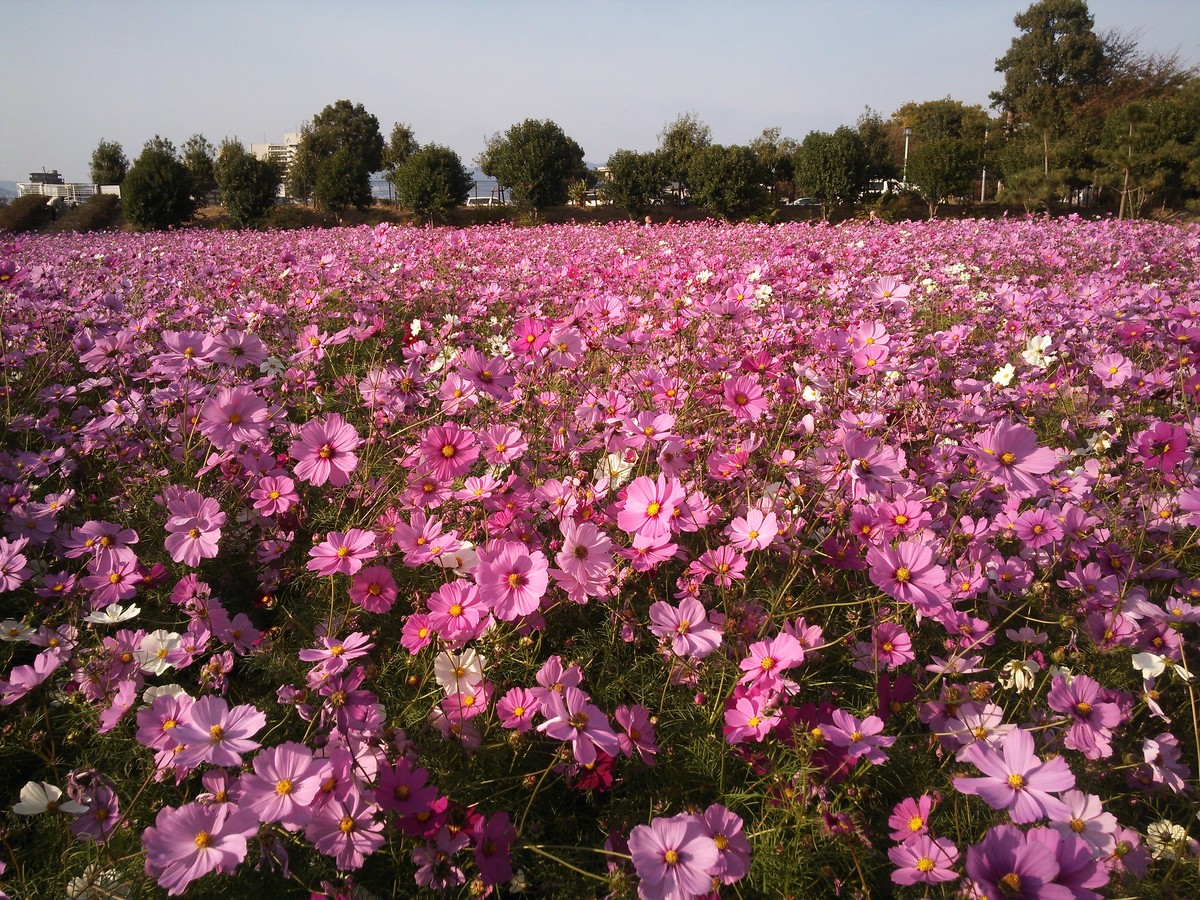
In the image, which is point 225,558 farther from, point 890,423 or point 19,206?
point 19,206

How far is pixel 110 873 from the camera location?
1.02 meters

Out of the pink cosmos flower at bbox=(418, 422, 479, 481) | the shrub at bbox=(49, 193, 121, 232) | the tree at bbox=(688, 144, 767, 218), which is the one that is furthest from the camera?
the tree at bbox=(688, 144, 767, 218)

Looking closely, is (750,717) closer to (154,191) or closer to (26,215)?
(154,191)

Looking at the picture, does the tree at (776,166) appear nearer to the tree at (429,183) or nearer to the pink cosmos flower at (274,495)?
the tree at (429,183)

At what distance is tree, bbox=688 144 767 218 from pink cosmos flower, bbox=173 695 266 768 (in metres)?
24.9

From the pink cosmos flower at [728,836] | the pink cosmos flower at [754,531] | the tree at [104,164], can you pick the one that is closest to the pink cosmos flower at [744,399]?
the pink cosmos flower at [754,531]

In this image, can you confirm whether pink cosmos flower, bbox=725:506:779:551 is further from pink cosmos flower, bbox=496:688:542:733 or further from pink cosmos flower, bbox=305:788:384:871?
pink cosmos flower, bbox=305:788:384:871

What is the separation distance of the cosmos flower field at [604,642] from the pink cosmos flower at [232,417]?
0.01 m

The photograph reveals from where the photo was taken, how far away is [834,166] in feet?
79.9

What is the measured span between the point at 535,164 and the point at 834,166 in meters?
11.6

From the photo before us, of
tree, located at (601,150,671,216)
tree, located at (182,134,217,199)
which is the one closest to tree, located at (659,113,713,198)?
tree, located at (601,150,671,216)

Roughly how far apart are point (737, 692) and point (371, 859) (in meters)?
0.69

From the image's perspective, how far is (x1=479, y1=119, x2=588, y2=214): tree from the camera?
27.1 meters

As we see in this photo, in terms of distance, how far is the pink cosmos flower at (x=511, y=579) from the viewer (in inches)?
45.3
